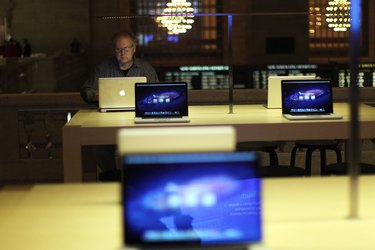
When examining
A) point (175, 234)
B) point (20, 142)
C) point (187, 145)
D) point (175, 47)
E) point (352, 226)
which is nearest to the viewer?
point (175, 234)

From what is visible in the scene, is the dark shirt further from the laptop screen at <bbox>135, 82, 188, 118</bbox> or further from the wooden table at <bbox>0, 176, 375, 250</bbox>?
the wooden table at <bbox>0, 176, 375, 250</bbox>

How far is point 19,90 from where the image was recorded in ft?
42.1

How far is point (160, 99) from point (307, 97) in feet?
3.68

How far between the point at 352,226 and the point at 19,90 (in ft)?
34.2

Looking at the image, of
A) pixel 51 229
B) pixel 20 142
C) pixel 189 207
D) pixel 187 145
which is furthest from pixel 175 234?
pixel 20 142

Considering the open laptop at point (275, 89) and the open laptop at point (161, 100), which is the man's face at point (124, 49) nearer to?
the open laptop at point (161, 100)

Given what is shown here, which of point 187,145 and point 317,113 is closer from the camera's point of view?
point 187,145

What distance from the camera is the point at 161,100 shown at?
6324mm

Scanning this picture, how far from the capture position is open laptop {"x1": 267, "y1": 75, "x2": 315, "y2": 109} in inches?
268

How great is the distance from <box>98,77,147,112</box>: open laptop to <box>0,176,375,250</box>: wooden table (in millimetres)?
3019

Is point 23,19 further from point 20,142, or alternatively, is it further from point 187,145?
point 187,145

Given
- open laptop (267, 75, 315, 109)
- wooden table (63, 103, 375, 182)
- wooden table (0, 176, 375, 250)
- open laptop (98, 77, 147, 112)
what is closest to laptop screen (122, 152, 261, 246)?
wooden table (0, 176, 375, 250)

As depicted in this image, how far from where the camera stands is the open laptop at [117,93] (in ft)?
22.0

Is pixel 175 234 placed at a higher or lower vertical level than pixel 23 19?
lower
